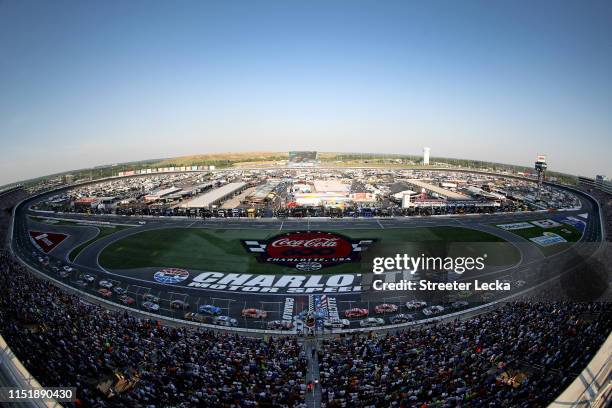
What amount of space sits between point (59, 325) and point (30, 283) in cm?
1112

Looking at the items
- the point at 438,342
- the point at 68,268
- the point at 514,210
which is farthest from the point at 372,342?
the point at 514,210

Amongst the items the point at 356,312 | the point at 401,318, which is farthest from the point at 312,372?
the point at 401,318

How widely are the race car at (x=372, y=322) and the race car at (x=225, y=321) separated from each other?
930 cm

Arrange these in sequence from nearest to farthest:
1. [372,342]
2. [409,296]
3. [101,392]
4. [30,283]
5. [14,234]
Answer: [101,392] < [372,342] < [409,296] < [30,283] < [14,234]

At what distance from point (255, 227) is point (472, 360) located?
1470 inches

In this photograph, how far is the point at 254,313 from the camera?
23.3 m

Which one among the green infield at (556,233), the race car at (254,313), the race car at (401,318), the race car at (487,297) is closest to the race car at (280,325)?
the race car at (254,313)

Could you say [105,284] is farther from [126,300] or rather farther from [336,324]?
[336,324]

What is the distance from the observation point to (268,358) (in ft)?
55.5

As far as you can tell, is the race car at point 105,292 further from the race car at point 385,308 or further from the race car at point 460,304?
the race car at point 460,304

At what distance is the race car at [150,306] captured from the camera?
952 inches

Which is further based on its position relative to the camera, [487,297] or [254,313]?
[487,297]

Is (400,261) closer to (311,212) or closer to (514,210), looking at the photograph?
(311,212)

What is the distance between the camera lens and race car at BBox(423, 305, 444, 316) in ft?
75.4
